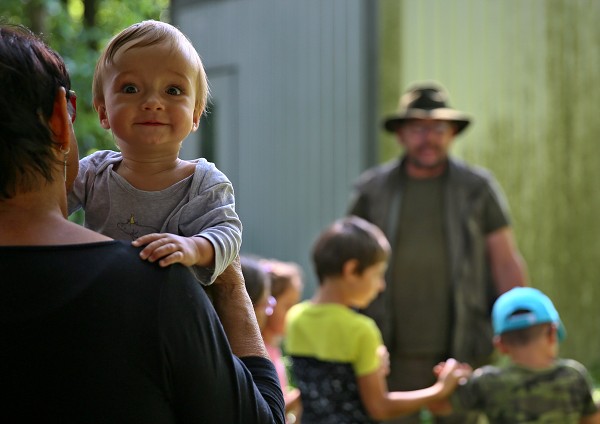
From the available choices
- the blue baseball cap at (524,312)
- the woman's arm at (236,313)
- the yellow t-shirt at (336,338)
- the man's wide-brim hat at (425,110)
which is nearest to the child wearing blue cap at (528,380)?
the blue baseball cap at (524,312)

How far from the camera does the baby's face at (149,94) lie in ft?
7.43

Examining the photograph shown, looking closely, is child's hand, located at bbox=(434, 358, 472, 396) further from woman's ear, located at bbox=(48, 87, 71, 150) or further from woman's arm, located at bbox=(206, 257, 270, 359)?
woman's ear, located at bbox=(48, 87, 71, 150)

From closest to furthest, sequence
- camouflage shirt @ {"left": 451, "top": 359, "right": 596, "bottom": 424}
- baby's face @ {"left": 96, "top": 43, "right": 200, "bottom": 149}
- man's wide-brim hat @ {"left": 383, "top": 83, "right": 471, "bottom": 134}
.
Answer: baby's face @ {"left": 96, "top": 43, "right": 200, "bottom": 149}, camouflage shirt @ {"left": 451, "top": 359, "right": 596, "bottom": 424}, man's wide-brim hat @ {"left": 383, "top": 83, "right": 471, "bottom": 134}

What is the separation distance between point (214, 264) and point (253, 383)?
0.23 metres

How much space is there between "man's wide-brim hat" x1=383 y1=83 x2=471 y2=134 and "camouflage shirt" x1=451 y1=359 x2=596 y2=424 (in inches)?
104

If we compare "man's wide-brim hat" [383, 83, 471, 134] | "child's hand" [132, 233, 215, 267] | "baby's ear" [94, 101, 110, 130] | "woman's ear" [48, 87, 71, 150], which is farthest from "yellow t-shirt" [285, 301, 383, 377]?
"woman's ear" [48, 87, 71, 150]

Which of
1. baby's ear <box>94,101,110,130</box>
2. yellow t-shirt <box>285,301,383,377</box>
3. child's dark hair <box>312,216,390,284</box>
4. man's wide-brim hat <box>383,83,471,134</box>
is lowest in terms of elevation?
yellow t-shirt <box>285,301,383,377</box>

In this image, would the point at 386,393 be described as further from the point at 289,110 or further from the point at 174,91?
the point at 289,110

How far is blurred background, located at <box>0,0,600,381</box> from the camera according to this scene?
10.3 m

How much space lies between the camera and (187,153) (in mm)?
12352

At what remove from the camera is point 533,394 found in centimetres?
462

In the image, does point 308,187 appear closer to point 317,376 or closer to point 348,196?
point 348,196

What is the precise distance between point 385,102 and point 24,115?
8489 millimetres

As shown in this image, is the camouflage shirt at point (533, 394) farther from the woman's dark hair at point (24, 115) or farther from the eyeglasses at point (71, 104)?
the woman's dark hair at point (24, 115)
